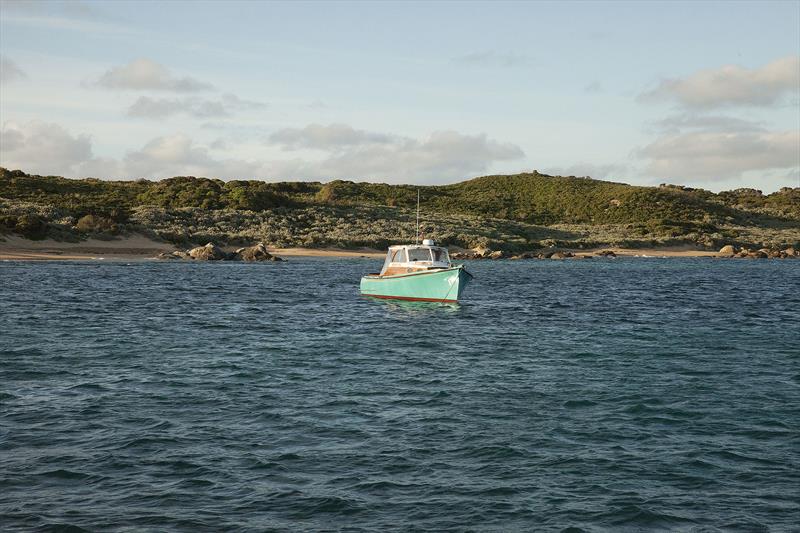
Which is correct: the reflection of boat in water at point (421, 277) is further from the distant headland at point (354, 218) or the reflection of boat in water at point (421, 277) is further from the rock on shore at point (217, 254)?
the distant headland at point (354, 218)

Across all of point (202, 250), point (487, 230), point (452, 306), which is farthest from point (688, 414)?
point (487, 230)

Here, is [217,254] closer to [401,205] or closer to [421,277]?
[421,277]

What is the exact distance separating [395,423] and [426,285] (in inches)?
1013

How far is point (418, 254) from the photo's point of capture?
142ft

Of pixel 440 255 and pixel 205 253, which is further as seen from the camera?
pixel 205 253

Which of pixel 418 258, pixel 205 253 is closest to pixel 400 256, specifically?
pixel 418 258

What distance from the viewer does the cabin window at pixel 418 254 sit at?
1689 inches

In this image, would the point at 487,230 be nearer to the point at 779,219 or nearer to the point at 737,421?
the point at 779,219

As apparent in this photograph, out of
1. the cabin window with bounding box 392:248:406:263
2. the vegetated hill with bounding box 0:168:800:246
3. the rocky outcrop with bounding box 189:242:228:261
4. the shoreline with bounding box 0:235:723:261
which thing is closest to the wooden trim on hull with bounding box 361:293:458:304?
the cabin window with bounding box 392:248:406:263

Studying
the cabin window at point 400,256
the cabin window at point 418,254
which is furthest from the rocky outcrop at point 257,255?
the cabin window at point 418,254

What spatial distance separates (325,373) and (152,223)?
8210 centimetres

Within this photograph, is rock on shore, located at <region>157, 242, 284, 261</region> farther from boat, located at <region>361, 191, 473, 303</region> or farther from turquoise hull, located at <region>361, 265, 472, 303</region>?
turquoise hull, located at <region>361, 265, 472, 303</region>

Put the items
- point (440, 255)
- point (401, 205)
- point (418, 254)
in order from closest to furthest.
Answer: point (440, 255) → point (418, 254) → point (401, 205)

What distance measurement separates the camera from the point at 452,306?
42281mm
